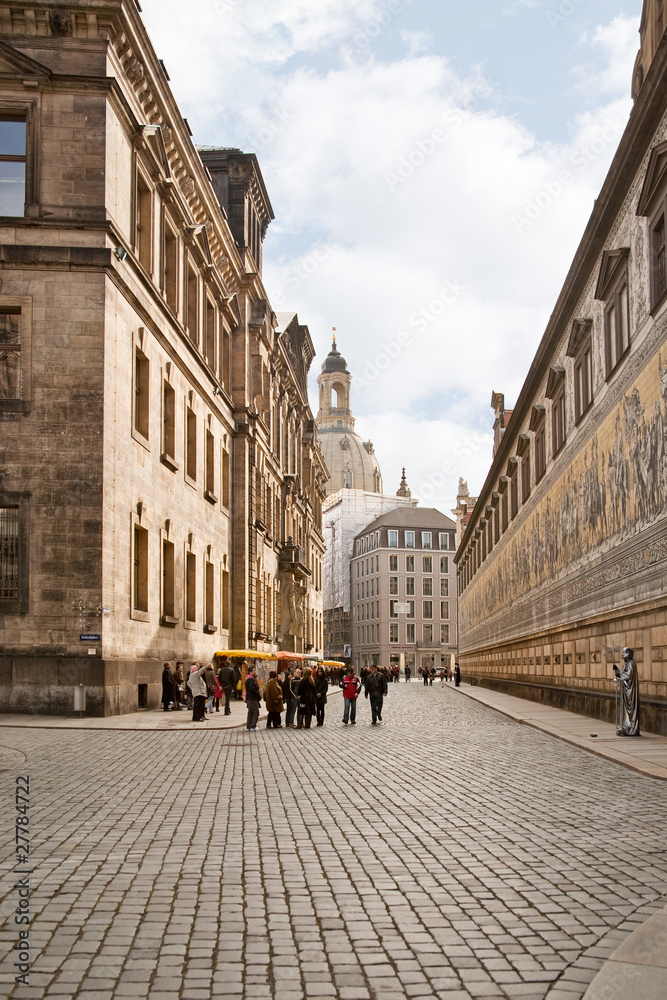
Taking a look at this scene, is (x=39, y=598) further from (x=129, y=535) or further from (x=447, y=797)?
(x=447, y=797)

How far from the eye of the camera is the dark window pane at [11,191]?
2681cm

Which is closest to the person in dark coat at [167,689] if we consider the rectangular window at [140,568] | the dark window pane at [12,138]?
the rectangular window at [140,568]

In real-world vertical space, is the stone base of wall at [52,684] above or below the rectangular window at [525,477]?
below

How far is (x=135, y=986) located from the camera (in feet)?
16.4

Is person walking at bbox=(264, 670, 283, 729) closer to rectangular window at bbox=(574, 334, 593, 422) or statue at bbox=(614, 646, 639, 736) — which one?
statue at bbox=(614, 646, 639, 736)

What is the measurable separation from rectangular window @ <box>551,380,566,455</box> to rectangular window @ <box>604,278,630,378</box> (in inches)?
257

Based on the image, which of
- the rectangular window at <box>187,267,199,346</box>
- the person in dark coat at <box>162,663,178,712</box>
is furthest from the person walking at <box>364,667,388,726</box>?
the rectangular window at <box>187,267,199,346</box>

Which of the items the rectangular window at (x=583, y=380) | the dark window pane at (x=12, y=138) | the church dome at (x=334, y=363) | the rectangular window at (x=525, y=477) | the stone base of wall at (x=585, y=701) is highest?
the church dome at (x=334, y=363)

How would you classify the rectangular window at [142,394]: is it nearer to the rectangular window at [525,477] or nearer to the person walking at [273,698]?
the person walking at [273,698]

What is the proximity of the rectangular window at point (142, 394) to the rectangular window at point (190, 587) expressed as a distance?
7.04m

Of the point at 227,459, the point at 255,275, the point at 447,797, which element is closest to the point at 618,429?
the point at 447,797

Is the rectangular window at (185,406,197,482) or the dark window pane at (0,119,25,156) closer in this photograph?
the dark window pane at (0,119,25,156)

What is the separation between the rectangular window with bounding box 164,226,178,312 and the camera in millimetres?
35062

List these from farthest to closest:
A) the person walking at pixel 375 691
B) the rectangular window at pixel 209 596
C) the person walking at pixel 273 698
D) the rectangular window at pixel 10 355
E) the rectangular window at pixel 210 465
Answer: the rectangular window at pixel 210 465 → the rectangular window at pixel 209 596 → the person walking at pixel 375 691 → the rectangular window at pixel 10 355 → the person walking at pixel 273 698
